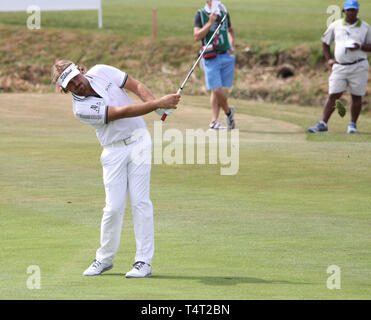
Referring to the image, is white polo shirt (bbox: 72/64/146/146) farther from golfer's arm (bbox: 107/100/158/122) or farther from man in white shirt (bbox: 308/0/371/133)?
man in white shirt (bbox: 308/0/371/133)

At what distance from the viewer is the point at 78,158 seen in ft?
46.5

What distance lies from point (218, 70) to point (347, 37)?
227 cm

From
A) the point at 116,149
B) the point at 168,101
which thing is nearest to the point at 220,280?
the point at 116,149

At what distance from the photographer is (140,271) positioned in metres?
7.52

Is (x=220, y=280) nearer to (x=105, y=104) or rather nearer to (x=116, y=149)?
(x=116, y=149)

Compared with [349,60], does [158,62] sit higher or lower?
lower

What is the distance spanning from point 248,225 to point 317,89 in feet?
57.2

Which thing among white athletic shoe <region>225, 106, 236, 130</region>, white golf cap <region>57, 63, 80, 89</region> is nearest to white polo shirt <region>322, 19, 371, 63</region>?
white athletic shoe <region>225, 106, 236, 130</region>

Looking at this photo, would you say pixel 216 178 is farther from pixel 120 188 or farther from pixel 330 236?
pixel 120 188

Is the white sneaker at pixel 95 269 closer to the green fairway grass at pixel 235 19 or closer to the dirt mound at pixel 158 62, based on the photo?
the dirt mound at pixel 158 62

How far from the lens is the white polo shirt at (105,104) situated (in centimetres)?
750

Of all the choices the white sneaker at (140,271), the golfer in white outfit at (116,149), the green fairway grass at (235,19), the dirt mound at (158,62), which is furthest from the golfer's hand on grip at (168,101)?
the green fairway grass at (235,19)

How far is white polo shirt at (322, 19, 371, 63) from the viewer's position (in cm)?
1656

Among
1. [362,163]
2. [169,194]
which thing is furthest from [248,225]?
[362,163]
